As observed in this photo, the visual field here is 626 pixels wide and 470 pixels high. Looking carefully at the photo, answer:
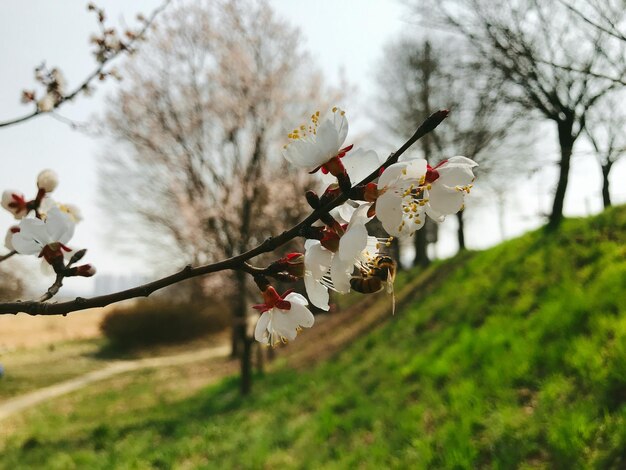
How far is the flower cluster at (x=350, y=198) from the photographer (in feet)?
2.96

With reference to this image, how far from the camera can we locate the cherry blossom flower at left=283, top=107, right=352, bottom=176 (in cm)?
98

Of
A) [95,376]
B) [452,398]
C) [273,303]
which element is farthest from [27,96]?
[95,376]

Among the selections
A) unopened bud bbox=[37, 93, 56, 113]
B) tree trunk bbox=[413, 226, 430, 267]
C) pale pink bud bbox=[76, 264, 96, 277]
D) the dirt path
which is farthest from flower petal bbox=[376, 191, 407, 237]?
tree trunk bbox=[413, 226, 430, 267]

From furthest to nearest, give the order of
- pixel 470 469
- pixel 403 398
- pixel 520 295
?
pixel 520 295 → pixel 403 398 → pixel 470 469

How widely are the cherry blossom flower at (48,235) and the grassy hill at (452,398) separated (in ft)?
9.97

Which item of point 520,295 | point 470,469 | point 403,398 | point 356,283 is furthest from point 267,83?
point 356,283

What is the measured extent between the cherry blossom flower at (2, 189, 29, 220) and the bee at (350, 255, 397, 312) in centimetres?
104

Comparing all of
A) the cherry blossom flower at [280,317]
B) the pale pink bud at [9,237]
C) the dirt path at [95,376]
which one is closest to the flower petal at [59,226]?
the pale pink bud at [9,237]

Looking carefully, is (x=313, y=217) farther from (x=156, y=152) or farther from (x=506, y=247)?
(x=156, y=152)

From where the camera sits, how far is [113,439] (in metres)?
6.88

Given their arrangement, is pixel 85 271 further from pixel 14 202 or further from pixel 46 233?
pixel 14 202

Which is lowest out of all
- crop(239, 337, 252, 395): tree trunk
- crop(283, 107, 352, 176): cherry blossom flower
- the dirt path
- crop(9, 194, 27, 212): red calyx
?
the dirt path

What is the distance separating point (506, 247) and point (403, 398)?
15.5 feet

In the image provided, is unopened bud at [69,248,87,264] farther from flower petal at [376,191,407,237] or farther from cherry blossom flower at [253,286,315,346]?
flower petal at [376,191,407,237]
